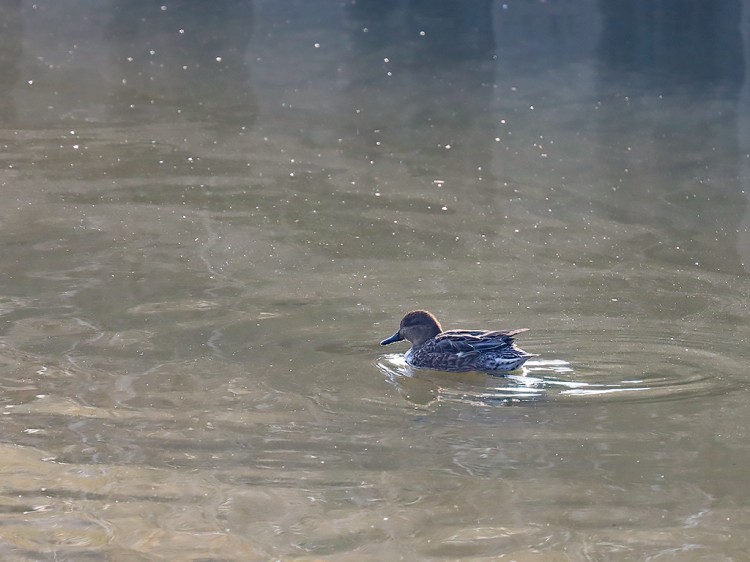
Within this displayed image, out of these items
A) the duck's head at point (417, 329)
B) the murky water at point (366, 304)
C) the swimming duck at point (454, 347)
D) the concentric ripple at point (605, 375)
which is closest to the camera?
the murky water at point (366, 304)

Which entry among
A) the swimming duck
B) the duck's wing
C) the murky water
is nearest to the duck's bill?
the swimming duck

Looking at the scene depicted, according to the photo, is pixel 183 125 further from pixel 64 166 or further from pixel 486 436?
pixel 486 436

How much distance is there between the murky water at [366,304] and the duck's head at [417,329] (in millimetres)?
177

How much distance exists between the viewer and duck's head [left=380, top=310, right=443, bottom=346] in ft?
26.0

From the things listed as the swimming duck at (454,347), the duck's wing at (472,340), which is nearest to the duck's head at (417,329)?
the swimming duck at (454,347)

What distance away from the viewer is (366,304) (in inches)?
343

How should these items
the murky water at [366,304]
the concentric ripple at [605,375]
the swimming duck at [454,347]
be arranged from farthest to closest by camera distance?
the swimming duck at [454,347], the concentric ripple at [605,375], the murky water at [366,304]

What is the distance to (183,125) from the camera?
Result: 14.2m

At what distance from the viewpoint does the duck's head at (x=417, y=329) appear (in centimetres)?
793

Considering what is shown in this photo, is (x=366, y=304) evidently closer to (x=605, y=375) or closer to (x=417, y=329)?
(x=417, y=329)

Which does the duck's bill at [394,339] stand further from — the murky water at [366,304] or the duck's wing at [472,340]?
the duck's wing at [472,340]

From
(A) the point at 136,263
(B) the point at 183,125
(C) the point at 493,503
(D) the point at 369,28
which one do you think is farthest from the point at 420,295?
Result: (D) the point at 369,28

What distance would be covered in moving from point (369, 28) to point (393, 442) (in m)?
14.3

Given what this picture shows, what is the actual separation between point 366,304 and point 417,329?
2.68 ft
